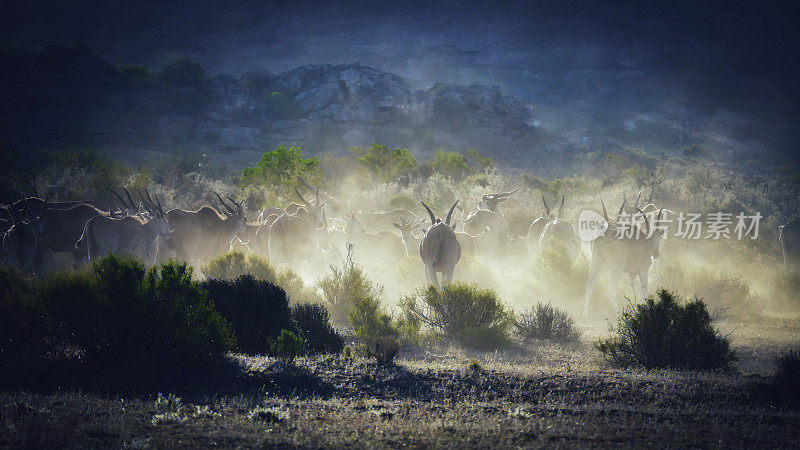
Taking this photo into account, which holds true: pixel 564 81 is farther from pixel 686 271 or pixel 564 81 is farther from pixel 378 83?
pixel 686 271

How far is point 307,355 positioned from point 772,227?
23.9m

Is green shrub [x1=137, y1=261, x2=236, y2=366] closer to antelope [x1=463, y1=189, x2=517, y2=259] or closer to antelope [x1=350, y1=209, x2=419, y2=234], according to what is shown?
antelope [x1=463, y1=189, x2=517, y2=259]

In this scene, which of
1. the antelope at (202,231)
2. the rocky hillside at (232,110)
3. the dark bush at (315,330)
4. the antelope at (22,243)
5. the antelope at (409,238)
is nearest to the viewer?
the dark bush at (315,330)

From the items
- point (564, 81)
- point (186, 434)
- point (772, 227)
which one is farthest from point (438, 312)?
point (564, 81)

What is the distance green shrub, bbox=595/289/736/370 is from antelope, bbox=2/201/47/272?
1231cm

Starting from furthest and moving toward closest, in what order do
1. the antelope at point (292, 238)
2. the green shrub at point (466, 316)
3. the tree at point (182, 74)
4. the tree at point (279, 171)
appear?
the tree at point (182, 74) < the tree at point (279, 171) < the antelope at point (292, 238) < the green shrub at point (466, 316)

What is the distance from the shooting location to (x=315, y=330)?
9.27m

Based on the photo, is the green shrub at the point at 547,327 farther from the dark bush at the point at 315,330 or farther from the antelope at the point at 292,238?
the antelope at the point at 292,238

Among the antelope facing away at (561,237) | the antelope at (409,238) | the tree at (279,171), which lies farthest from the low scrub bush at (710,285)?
the tree at (279,171)

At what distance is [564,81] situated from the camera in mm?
142750

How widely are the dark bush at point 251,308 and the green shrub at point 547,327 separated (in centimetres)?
461

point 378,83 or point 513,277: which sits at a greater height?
point 378,83

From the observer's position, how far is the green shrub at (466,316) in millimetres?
10445

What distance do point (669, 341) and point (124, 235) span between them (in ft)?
39.2
